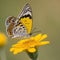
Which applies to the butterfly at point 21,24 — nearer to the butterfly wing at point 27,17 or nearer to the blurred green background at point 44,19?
the butterfly wing at point 27,17

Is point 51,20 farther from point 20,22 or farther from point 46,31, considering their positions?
point 20,22

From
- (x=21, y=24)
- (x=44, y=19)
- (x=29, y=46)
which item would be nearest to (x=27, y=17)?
(x=21, y=24)

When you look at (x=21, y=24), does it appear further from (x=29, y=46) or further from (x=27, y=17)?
(x=29, y=46)

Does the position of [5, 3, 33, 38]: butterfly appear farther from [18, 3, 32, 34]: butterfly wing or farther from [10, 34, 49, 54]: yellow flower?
[10, 34, 49, 54]: yellow flower

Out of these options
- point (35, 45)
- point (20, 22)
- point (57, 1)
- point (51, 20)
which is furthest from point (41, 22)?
point (35, 45)

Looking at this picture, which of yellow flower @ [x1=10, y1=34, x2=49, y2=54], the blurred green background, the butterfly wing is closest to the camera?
yellow flower @ [x1=10, y1=34, x2=49, y2=54]

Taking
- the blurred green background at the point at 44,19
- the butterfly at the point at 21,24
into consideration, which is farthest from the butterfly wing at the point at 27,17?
the blurred green background at the point at 44,19

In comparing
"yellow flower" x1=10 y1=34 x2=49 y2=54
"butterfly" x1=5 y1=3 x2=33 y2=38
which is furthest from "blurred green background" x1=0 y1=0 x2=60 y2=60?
"yellow flower" x1=10 y1=34 x2=49 y2=54
